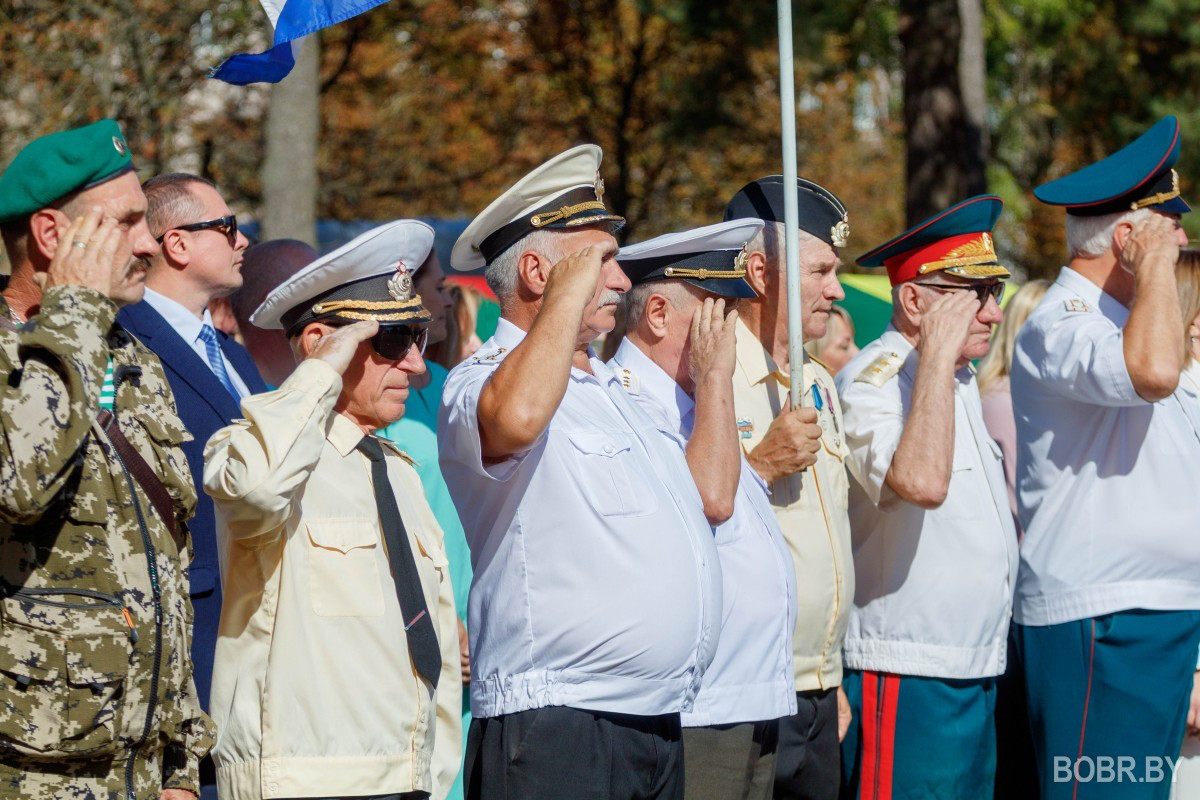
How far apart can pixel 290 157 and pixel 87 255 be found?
782cm

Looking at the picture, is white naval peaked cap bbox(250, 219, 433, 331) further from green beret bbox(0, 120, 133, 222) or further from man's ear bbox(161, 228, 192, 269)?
man's ear bbox(161, 228, 192, 269)

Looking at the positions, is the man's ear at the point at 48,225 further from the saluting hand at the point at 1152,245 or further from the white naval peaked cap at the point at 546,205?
the saluting hand at the point at 1152,245

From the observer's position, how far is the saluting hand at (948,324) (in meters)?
4.38

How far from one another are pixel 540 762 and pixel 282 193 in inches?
305

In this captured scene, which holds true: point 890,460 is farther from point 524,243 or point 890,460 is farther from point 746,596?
point 524,243

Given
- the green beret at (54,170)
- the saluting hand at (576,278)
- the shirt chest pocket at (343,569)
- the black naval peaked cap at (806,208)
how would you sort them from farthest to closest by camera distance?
the black naval peaked cap at (806,208) < the saluting hand at (576,278) < the shirt chest pocket at (343,569) < the green beret at (54,170)

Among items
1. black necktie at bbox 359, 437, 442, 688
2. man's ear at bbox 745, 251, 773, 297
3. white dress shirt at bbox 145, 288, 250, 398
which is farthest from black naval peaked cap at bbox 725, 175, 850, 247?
black necktie at bbox 359, 437, 442, 688

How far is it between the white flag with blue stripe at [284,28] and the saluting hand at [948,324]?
1912mm

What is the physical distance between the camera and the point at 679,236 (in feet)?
13.7

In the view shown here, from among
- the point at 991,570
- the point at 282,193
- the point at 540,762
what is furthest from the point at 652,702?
the point at 282,193

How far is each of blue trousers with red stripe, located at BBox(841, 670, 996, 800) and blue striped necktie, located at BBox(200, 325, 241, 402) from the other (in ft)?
6.96


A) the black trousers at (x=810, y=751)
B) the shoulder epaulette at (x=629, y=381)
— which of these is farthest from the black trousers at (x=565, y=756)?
the shoulder epaulette at (x=629, y=381)

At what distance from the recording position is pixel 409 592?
320cm

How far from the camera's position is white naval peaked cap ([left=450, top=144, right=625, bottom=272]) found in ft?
11.7
